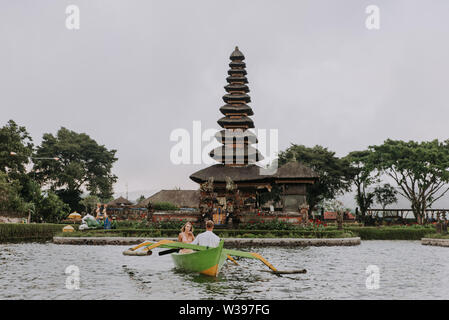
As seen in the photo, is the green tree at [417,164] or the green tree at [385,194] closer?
the green tree at [417,164]

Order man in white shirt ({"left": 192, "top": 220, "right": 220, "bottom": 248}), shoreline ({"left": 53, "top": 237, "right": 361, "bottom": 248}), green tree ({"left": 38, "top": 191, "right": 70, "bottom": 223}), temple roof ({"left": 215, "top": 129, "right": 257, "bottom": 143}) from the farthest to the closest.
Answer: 1. green tree ({"left": 38, "top": 191, "right": 70, "bottom": 223})
2. temple roof ({"left": 215, "top": 129, "right": 257, "bottom": 143})
3. shoreline ({"left": 53, "top": 237, "right": 361, "bottom": 248})
4. man in white shirt ({"left": 192, "top": 220, "right": 220, "bottom": 248})

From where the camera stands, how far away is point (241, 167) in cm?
5853

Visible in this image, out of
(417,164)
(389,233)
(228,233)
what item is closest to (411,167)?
(417,164)

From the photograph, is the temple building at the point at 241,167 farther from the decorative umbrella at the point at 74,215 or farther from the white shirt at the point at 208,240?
the white shirt at the point at 208,240

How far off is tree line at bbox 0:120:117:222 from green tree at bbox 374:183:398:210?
47339 mm

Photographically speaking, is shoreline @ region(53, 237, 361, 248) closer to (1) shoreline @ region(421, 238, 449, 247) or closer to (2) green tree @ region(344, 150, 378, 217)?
(1) shoreline @ region(421, 238, 449, 247)

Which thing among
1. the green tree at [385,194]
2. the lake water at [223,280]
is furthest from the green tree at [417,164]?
the lake water at [223,280]

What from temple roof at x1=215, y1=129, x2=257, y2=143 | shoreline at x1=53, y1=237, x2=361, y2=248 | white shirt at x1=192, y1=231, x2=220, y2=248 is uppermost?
temple roof at x1=215, y1=129, x2=257, y2=143

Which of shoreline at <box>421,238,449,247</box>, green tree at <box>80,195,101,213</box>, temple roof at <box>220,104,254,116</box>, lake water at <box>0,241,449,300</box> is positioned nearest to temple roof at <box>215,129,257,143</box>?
temple roof at <box>220,104,254,116</box>

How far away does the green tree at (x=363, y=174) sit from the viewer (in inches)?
2512

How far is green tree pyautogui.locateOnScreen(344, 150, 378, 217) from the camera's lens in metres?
63.8

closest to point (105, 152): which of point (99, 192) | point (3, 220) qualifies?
point (99, 192)

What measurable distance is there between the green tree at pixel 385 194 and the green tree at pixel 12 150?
5379 cm
